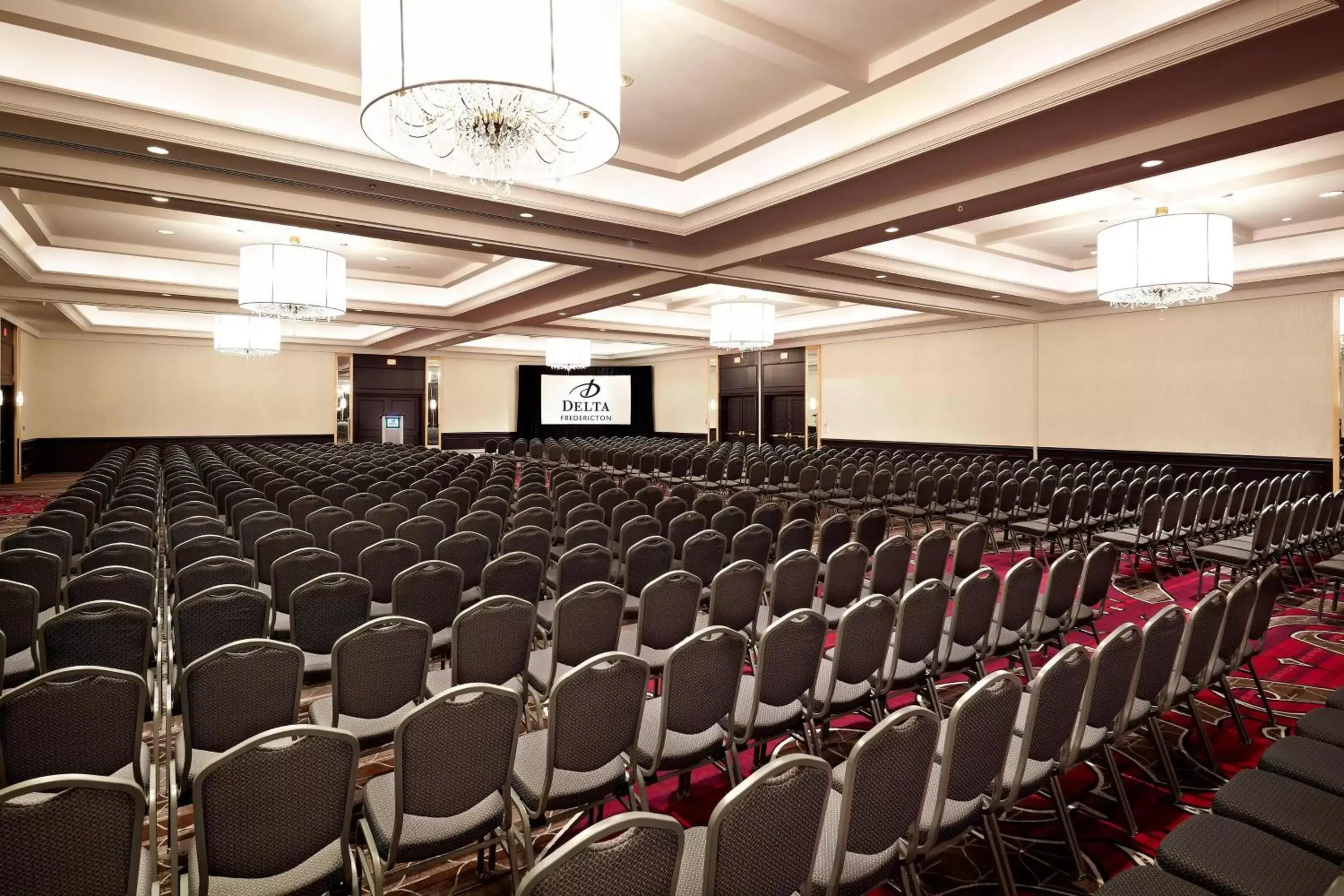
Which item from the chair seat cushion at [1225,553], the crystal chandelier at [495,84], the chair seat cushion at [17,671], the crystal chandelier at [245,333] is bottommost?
the chair seat cushion at [17,671]

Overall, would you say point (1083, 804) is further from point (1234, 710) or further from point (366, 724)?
point (366, 724)

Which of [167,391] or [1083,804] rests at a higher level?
[167,391]

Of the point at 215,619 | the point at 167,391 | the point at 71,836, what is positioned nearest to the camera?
the point at 71,836

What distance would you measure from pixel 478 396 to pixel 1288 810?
82.0 feet

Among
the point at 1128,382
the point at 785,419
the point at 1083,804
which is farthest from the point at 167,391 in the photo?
the point at 1083,804

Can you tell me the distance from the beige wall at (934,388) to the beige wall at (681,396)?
533 centimetres

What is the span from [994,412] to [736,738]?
1480 cm

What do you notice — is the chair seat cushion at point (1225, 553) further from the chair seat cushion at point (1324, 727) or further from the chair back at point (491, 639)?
the chair back at point (491, 639)

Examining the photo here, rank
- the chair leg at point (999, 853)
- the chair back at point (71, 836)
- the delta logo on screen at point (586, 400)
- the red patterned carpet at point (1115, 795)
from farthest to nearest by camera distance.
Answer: the delta logo on screen at point (586, 400), the red patterned carpet at point (1115, 795), the chair leg at point (999, 853), the chair back at point (71, 836)

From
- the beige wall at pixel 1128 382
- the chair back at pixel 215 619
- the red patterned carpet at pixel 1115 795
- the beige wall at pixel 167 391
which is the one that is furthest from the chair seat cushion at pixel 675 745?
the beige wall at pixel 167 391

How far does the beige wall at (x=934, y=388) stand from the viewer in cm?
1581

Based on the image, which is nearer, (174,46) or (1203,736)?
(1203,736)

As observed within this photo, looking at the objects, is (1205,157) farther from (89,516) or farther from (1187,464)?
(89,516)

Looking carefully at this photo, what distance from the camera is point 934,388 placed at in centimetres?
1755
